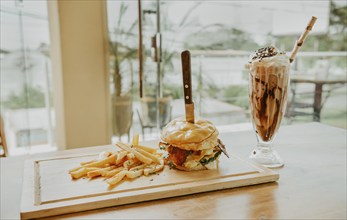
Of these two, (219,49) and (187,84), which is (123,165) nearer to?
(187,84)

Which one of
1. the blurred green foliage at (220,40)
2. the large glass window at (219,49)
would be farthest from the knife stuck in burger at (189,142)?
the blurred green foliage at (220,40)

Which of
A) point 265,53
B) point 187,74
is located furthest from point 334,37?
point 187,74

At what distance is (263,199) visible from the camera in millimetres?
879

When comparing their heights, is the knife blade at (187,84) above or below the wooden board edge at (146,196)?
above

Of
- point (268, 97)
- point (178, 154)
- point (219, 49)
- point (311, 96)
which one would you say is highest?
point (219, 49)

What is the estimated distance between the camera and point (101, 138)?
2.96 m

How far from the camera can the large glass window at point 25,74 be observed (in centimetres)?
279

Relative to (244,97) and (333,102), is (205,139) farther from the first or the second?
(333,102)

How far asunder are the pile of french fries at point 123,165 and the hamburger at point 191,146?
57mm

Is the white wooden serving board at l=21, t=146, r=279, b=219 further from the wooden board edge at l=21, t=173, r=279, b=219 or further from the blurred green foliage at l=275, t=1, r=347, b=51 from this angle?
the blurred green foliage at l=275, t=1, r=347, b=51

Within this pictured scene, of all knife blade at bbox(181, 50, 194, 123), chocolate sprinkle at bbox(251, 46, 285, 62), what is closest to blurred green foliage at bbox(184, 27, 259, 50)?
chocolate sprinkle at bbox(251, 46, 285, 62)

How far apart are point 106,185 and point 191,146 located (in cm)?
26

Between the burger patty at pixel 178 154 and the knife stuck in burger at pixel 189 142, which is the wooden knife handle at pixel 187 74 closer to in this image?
the knife stuck in burger at pixel 189 142

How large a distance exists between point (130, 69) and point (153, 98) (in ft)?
1.20
